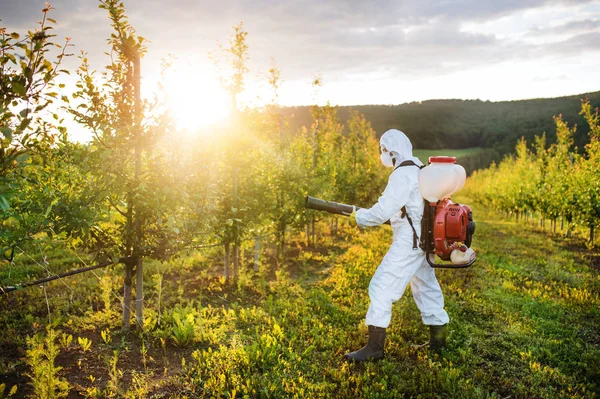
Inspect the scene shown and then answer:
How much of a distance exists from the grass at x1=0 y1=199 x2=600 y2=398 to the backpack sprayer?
1339mm

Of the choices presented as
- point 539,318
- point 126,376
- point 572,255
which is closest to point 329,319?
point 126,376

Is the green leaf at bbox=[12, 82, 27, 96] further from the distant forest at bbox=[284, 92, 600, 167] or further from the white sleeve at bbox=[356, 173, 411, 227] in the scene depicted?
the distant forest at bbox=[284, 92, 600, 167]

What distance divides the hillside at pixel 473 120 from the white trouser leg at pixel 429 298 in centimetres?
9611

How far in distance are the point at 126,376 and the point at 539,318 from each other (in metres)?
6.20

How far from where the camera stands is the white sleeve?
4762mm

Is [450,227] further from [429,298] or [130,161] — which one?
[130,161]

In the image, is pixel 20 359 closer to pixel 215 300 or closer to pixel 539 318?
pixel 215 300

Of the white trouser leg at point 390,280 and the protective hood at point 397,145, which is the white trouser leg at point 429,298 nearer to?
the white trouser leg at point 390,280

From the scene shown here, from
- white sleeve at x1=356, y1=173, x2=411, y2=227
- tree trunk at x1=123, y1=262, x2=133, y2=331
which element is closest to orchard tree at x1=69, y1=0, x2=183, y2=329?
tree trunk at x1=123, y1=262, x2=133, y2=331

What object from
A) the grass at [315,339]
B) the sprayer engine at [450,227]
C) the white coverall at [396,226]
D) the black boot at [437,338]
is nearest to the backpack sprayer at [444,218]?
the sprayer engine at [450,227]

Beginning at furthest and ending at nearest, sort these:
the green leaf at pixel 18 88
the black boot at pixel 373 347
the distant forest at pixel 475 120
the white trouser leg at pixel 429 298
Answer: the distant forest at pixel 475 120
the white trouser leg at pixel 429 298
the black boot at pixel 373 347
the green leaf at pixel 18 88

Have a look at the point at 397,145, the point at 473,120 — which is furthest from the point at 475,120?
the point at 397,145

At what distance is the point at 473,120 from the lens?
396 ft

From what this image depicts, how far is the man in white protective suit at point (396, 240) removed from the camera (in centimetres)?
479
